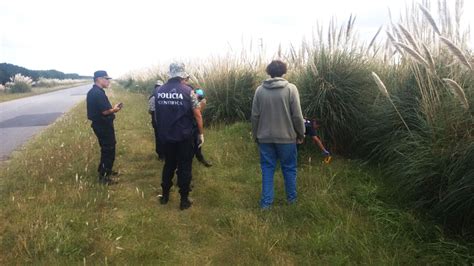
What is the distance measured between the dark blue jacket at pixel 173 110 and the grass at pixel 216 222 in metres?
0.97

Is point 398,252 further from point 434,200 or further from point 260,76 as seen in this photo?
point 260,76

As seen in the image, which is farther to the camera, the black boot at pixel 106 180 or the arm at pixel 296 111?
the black boot at pixel 106 180

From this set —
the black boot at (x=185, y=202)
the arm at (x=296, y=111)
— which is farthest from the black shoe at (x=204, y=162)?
the arm at (x=296, y=111)

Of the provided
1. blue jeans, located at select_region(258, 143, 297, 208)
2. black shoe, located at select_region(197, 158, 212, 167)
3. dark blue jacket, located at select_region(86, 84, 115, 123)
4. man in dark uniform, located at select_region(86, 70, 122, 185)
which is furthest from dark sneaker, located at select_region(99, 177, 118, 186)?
blue jeans, located at select_region(258, 143, 297, 208)

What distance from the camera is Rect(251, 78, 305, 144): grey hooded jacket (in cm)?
484

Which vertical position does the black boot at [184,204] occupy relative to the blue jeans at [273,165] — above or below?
below

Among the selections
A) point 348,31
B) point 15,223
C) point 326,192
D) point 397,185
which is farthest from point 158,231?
point 348,31

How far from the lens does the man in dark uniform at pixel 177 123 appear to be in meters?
5.08

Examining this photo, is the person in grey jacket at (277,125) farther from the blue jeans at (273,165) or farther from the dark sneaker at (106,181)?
the dark sneaker at (106,181)

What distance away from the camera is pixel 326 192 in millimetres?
4910

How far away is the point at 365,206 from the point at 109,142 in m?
3.96

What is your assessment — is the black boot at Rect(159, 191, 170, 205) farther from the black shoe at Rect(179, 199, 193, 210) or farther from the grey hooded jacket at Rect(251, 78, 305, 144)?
the grey hooded jacket at Rect(251, 78, 305, 144)

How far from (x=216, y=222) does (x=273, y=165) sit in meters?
1.06

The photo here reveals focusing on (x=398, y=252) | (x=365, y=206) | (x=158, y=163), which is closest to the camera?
(x=398, y=252)
